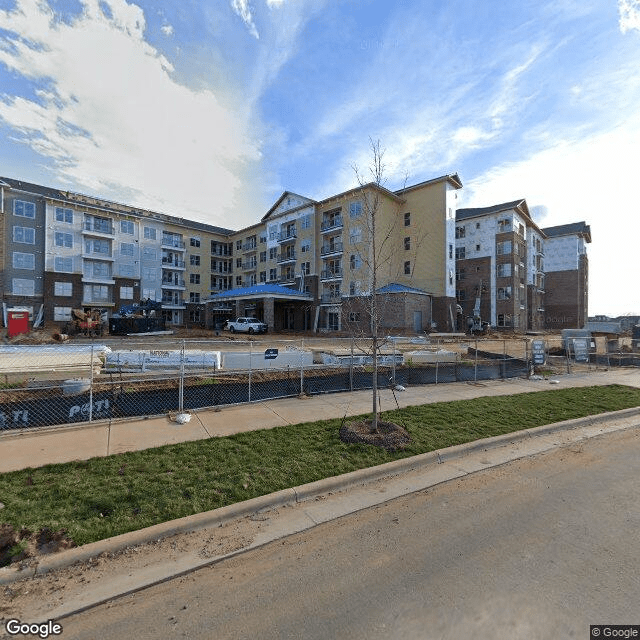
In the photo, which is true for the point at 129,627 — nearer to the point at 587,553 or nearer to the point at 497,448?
the point at 587,553

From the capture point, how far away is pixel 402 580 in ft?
10.0

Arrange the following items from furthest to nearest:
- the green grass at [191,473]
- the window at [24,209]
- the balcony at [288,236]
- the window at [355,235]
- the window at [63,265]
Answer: the balcony at [288,236]
the window at [63,265]
the window at [24,209]
the window at [355,235]
the green grass at [191,473]

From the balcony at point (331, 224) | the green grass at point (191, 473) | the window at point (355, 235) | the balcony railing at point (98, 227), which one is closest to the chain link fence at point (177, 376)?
the green grass at point (191, 473)

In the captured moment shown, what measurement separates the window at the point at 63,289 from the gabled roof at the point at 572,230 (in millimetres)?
77867

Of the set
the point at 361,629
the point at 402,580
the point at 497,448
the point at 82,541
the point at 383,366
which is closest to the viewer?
the point at 361,629

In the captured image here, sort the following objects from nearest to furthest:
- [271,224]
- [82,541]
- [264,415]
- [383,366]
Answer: [82,541] → [264,415] → [383,366] → [271,224]

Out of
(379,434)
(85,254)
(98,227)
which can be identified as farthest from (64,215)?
(379,434)

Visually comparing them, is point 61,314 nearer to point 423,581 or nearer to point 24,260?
point 24,260

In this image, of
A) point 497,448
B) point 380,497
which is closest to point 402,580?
point 380,497

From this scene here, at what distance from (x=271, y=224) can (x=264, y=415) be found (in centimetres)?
4861

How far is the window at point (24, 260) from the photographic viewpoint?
43156 millimetres

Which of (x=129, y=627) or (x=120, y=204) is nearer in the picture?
(x=129, y=627)

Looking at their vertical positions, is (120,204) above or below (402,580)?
above

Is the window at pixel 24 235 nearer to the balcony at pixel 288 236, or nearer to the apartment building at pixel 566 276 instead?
the balcony at pixel 288 236
